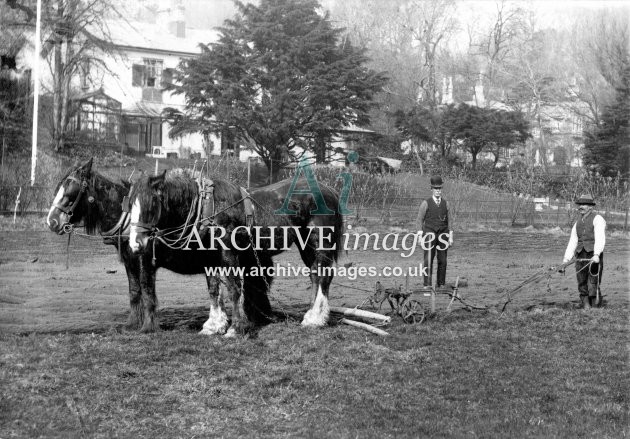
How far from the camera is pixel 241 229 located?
8.89 metres

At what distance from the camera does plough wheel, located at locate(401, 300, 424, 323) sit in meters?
9.40

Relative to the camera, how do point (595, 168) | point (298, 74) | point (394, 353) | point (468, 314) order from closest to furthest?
point (394, 353)
point (468, 314)
point (298, 74)
point (595, 168)

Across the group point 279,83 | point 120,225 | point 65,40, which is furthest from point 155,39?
point 120,225

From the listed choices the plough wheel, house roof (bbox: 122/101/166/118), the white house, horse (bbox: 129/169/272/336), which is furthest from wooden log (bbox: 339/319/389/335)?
house roof (bbox: 122/101/166/118)

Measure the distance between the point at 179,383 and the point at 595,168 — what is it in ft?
107

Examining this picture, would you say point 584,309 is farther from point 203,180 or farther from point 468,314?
point 203,180

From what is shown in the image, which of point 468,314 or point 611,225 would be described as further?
point 611,225

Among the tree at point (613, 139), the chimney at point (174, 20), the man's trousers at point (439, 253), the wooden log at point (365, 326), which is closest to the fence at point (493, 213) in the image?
the tree at point (613, 139)

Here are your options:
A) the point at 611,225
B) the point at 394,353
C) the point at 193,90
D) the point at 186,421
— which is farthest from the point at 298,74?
the point at 186,421

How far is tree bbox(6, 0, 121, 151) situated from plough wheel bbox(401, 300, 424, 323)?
793 inches

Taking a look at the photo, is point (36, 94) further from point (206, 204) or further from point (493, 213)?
point (493, 213)

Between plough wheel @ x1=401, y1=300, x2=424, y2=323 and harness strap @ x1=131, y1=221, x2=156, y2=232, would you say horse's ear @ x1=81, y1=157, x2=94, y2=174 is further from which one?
plough wheel @ x1=401, y1=300, x2=424, y2=323

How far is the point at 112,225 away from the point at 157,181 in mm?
1213

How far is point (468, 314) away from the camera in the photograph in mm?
10133
